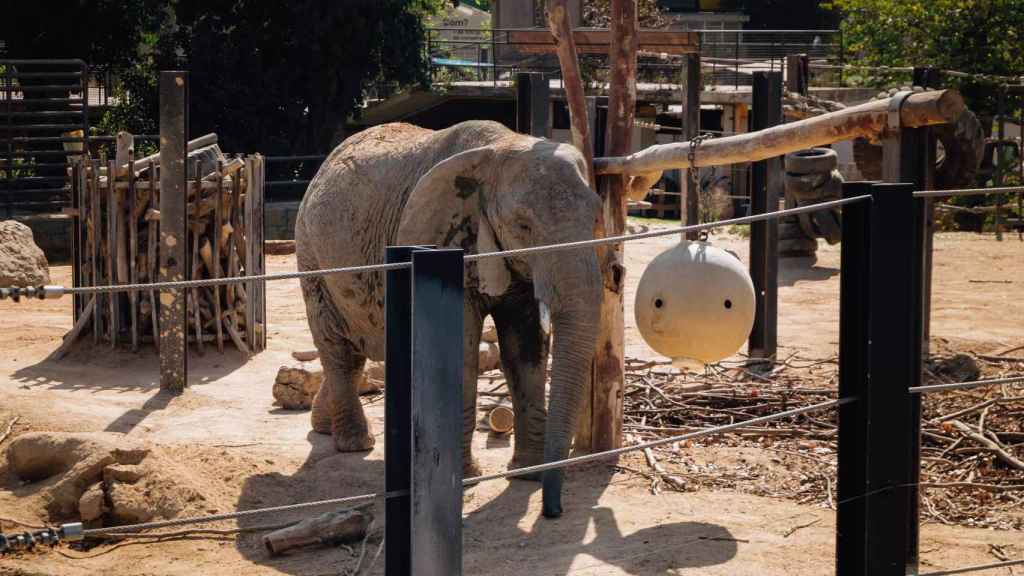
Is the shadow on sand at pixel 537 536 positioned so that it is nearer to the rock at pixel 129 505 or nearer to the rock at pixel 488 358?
the rock at pixel 129 505

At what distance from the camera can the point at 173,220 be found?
9453 millimetres

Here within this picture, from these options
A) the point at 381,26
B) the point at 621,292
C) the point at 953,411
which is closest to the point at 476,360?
the point at 621,292

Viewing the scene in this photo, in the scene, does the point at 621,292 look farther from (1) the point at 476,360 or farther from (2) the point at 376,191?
(2) the point at 376,191

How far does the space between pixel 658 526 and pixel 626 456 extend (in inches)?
53.3

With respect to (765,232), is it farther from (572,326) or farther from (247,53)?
(247,53)

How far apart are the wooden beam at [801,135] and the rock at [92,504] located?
3.17m

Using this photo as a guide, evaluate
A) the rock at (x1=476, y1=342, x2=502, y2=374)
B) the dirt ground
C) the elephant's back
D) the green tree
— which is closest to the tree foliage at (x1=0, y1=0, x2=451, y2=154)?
the green tree

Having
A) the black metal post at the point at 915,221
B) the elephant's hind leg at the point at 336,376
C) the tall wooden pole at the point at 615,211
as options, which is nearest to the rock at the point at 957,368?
the black metal post at the point at 915,221

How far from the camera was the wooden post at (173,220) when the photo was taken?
938 centimetres

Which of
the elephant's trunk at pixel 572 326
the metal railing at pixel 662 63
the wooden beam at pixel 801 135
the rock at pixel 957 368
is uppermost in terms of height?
the metal railing at pixel 662 63

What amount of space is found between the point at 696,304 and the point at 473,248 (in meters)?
1.20

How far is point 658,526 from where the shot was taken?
6184 mm

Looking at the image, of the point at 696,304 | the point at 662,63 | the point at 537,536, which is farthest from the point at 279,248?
the point at 662,63

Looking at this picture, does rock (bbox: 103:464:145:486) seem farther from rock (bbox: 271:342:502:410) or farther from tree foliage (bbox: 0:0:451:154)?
tree foliage (bbox: 0:0:451:154)
